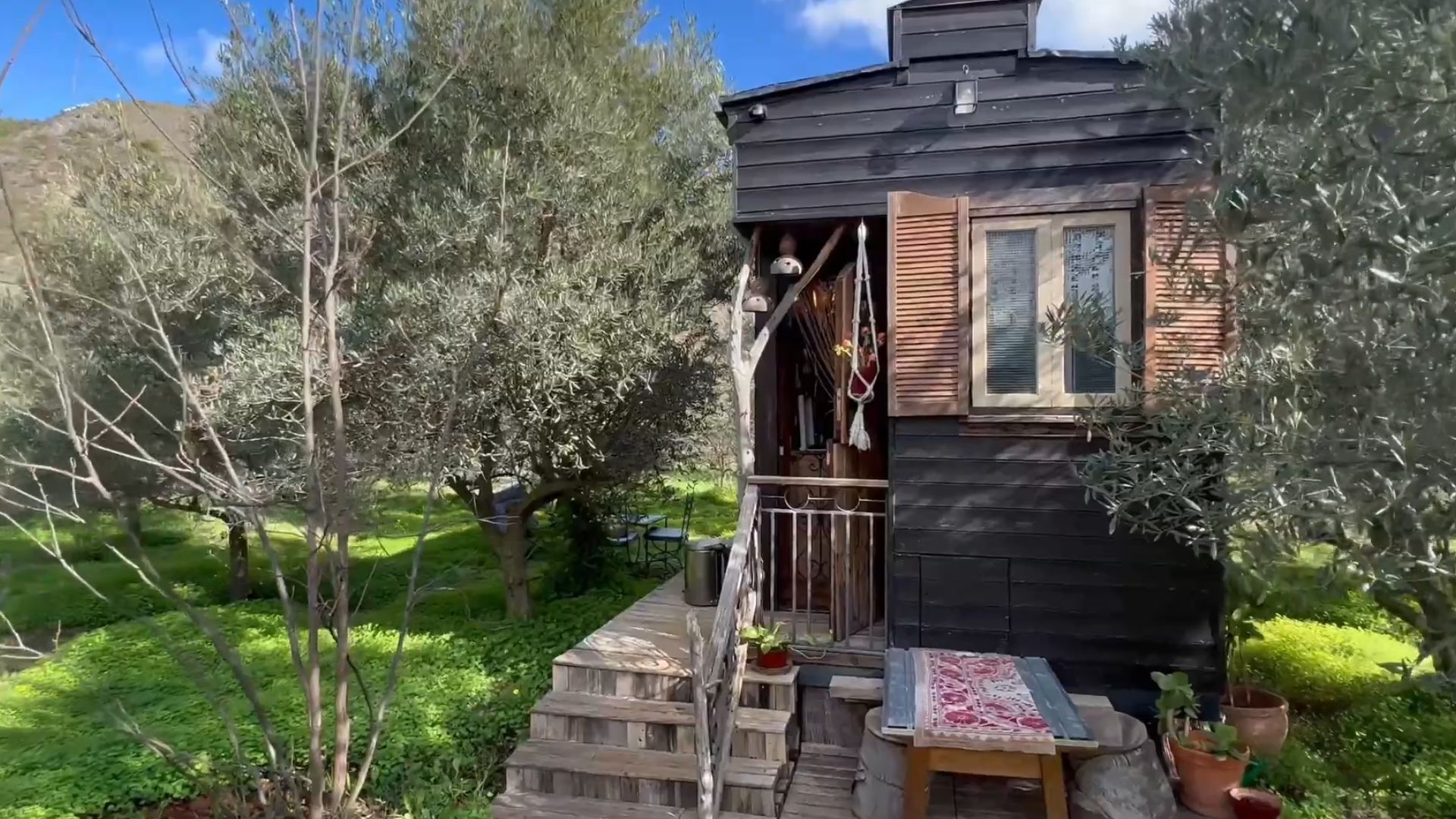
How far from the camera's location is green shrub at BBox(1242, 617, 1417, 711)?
5.30 meters

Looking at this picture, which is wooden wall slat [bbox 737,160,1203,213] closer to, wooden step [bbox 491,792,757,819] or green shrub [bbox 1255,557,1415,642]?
green shrub [bbox 1255,557,1415,642]

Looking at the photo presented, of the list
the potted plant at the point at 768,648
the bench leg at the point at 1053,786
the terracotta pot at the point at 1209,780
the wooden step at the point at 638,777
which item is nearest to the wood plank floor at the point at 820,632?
the potted plant at the point at 768,648

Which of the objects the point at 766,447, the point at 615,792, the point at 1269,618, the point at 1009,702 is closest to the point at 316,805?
the point at 615,792

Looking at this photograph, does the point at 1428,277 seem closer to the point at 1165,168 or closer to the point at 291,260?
the point at 1165,168

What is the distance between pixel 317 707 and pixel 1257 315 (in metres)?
4.20

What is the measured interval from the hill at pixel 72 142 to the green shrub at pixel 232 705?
6.03ft

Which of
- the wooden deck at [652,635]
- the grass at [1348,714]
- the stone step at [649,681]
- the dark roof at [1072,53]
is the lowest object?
the grass at [1348,714]

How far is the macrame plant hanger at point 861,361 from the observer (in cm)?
500

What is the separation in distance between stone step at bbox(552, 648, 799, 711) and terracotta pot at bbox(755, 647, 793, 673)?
0.05 meters

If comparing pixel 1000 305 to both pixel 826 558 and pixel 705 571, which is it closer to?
pixel 826 558

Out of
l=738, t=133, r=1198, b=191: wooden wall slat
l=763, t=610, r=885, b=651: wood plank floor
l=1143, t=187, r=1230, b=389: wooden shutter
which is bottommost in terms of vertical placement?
l=763, t=610, r=885, b=651: wood plank floor

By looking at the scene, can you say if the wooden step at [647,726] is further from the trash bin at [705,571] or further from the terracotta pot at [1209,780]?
the terracotta pot at [1209,780]

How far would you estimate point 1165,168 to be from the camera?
14.8 ft

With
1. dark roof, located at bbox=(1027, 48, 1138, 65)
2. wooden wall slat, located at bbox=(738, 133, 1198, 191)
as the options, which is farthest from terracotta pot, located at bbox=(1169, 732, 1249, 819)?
dark roof, located at bbox=(1027, 48, 1138, 65)
